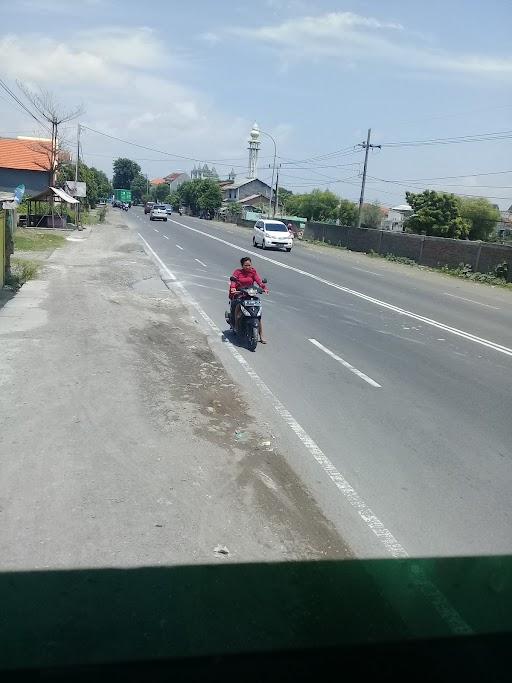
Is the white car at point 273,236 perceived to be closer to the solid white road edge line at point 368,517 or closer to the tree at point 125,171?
the solid white road edge line at point 368,517

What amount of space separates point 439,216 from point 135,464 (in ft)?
154

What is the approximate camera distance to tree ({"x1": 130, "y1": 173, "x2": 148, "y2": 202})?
16488 cm

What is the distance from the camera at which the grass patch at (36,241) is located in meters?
28.1

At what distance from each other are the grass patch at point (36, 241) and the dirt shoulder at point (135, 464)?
17.6m

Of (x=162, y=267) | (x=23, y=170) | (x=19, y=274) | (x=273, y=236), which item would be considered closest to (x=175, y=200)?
(x=23, y=170)

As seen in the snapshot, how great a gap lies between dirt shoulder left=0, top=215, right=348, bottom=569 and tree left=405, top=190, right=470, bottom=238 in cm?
4132

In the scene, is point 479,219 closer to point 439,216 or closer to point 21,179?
point 439,216

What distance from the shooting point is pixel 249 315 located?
452 inches

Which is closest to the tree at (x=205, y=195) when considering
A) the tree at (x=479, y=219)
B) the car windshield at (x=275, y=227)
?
the tree at (x=479, y=219)

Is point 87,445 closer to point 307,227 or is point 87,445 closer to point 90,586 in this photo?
point 90,586

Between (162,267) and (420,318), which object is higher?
(420,318)

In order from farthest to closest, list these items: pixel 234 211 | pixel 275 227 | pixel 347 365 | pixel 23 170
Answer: pixel 234 211, pixel 23 170, pixel 275 227, pixel 347 365

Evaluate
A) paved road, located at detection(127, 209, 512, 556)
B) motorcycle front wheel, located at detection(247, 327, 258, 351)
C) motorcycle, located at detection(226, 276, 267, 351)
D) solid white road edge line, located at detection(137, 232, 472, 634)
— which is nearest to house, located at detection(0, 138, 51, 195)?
paved road, located at detection(127, 209, 512, 556)

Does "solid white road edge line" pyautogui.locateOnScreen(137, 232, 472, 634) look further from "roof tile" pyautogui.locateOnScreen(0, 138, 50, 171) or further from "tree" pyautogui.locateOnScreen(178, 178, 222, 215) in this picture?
"tree" pyautogui.locateOnScreen(178, 178, 222, 215)
